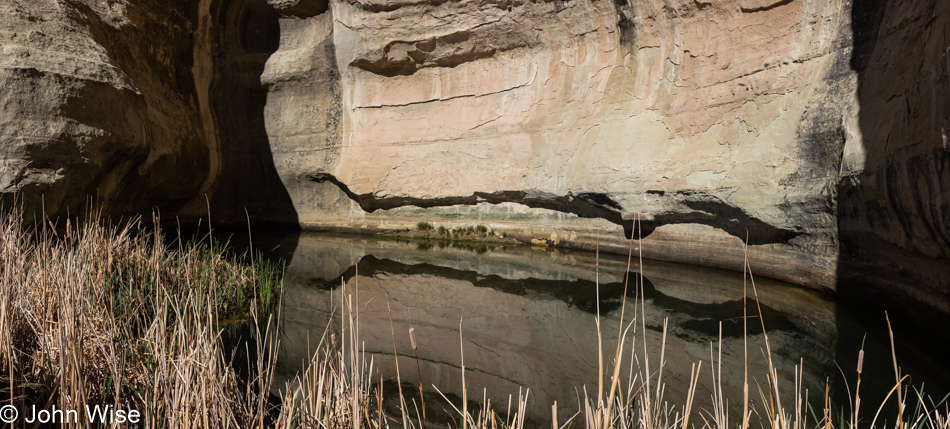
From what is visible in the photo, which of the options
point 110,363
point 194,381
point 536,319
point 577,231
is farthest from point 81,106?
point 577,231

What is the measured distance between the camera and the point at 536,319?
4.36 meters

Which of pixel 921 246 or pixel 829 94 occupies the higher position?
pixel 829 94

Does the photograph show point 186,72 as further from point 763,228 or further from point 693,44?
point 763,228

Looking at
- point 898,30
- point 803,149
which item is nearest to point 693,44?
point 803,149

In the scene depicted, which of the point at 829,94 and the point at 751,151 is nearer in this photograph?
the point at 829,94

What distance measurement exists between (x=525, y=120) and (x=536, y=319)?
498 cm

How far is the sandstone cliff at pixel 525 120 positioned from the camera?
15.6 feet

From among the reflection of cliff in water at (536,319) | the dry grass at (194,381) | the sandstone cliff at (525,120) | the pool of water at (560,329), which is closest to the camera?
the dry grass at (194,381)

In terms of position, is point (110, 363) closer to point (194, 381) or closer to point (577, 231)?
point (194, 381)

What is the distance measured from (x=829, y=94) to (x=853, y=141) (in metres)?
0.81

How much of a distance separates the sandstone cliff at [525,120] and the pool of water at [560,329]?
0.68m

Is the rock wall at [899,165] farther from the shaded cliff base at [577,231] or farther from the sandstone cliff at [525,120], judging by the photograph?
the shaded cliff base at [577,231]

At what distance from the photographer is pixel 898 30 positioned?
4.62 metres

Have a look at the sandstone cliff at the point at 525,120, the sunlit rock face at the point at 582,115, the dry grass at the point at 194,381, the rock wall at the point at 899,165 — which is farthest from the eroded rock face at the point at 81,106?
the rock wall at the point at 899,165
